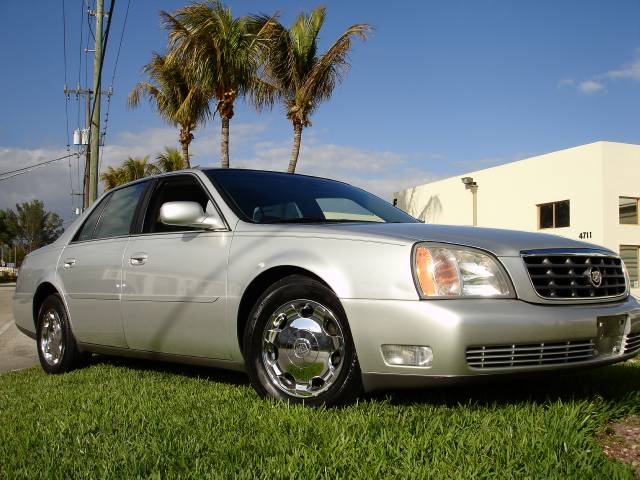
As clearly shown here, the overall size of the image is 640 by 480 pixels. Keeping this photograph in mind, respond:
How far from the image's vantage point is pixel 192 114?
75.8 feet

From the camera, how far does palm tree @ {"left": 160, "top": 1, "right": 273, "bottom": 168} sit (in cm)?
1805

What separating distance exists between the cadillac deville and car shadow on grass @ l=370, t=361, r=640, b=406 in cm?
32

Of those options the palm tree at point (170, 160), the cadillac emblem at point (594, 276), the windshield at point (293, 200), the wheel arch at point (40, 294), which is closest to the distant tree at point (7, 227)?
the palm tree at point (170, 160)

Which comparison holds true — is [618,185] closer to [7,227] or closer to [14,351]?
[14,351]

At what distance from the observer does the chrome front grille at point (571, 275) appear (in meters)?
3.60

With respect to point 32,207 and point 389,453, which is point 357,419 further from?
point 32,207

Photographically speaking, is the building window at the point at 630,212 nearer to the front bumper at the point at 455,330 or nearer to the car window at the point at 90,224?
the car window at the point at 90,224

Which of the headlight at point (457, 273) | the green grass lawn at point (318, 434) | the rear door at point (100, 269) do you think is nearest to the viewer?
the green grass lawn at point (318, 434)

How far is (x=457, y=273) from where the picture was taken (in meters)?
3.49

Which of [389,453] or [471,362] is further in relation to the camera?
[471,362]

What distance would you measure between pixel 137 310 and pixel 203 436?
74.1 inches

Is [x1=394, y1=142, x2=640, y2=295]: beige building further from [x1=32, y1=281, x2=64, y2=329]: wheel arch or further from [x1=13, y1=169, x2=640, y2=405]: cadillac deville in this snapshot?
[x1=13, y1=169, x2=640, y2=405]: cadillac deville

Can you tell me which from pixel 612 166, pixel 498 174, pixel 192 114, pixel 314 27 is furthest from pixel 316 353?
pixel 498 174

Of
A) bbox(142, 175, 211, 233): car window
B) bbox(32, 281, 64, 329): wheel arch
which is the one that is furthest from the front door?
bbox(32, 281, 64, 329): wheel arch
